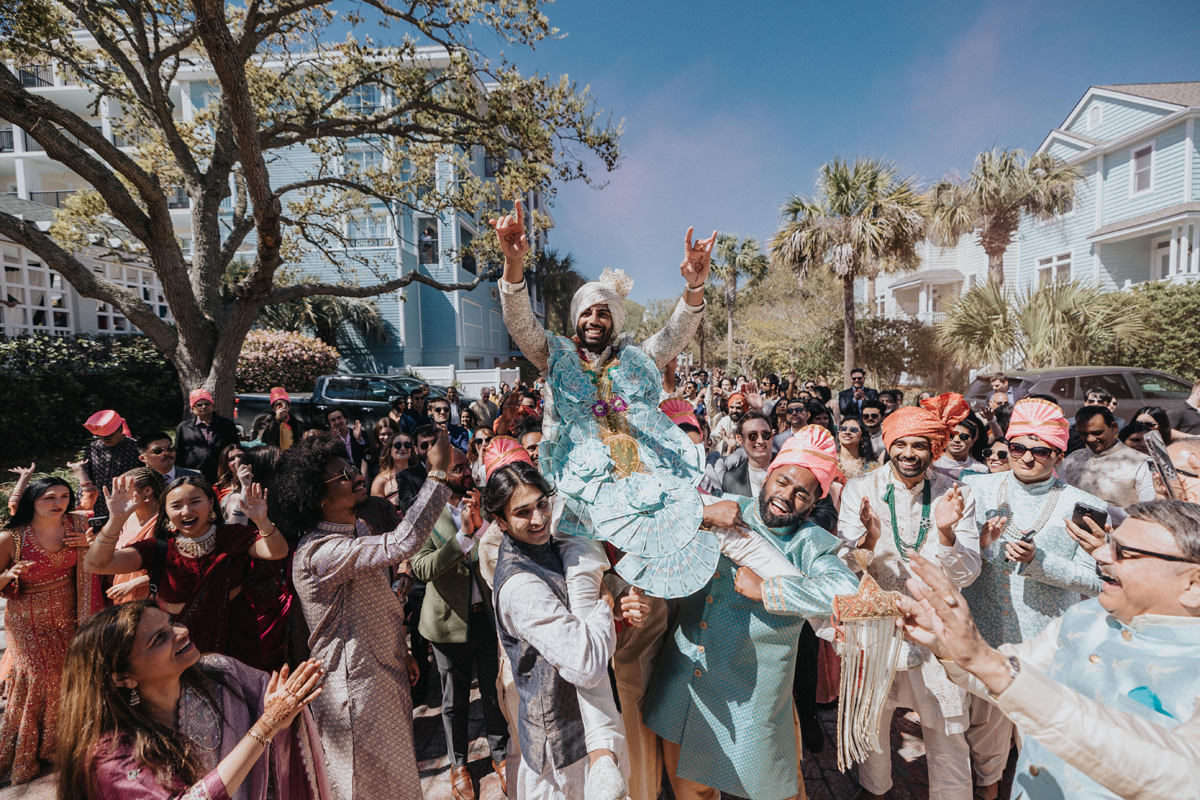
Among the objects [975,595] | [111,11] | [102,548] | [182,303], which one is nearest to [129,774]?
[102,548]

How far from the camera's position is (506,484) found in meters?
2.20

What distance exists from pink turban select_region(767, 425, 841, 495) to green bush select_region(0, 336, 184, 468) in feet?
45.7

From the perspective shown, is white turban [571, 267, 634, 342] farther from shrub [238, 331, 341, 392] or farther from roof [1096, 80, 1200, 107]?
roof [1096, 80, 1200, 107]

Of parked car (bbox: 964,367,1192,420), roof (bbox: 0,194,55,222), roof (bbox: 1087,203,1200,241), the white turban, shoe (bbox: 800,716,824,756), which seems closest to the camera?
the white turban

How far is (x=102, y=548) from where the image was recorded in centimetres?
260

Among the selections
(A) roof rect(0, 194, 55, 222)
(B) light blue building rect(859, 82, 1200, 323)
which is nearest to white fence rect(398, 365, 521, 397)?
(A) roof rect(0, 194, 55, 222)

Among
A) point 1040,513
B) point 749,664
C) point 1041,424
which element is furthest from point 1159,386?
point 749,664

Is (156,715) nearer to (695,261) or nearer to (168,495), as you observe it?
(168,495)

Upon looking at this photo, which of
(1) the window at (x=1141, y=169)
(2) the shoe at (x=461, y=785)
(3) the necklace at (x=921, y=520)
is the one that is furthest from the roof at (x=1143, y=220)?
(2) the shoe at (x=461, y=785)

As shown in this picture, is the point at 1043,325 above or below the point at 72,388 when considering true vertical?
above

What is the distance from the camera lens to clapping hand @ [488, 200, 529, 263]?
268 centimetres

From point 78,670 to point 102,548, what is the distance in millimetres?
1202

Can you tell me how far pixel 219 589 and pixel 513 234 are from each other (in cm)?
224

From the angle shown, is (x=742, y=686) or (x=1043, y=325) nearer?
(x=742, y=686)
